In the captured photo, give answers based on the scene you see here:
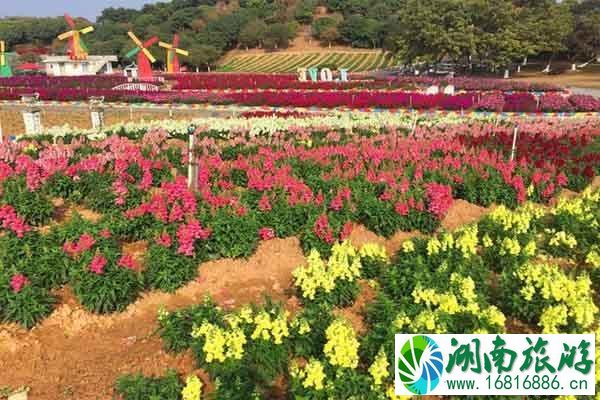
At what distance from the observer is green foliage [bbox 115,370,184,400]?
180 inches

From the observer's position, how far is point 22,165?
9711mm

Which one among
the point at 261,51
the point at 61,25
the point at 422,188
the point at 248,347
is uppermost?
the point at 61,25

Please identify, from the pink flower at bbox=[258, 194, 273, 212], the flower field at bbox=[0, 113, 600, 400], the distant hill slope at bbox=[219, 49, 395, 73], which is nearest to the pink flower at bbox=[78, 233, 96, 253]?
the flower field at bbox=[0, 113, 600, 400]

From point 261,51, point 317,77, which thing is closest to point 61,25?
point 261,51

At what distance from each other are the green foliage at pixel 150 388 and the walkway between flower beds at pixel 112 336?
42 centimetres

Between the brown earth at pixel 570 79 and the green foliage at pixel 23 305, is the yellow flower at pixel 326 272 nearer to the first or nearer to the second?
the green foliage at pixel 23 305

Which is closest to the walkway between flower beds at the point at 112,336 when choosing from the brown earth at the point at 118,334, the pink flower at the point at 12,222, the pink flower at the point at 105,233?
the brown earth at the point at 118,334

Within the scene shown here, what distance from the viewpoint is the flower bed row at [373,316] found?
461cm

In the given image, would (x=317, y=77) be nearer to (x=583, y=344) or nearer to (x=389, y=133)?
(x=389, y=133)

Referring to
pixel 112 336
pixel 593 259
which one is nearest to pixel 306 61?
pixel 593 259

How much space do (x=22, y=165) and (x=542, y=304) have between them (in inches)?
361
